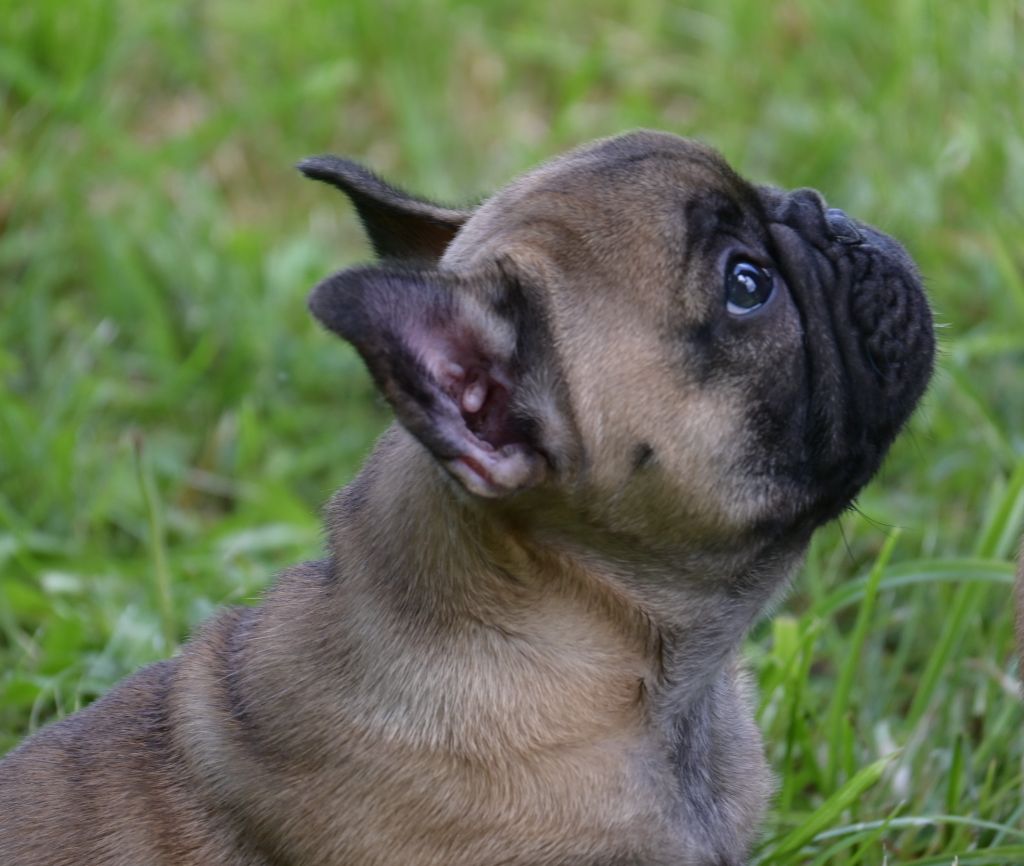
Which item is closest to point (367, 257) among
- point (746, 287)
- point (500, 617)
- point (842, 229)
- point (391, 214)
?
point (391, 214)

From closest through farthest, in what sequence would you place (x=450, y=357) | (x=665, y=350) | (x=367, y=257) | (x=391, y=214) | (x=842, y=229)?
(x=450, y=357) → (x=665, y=350) → (x=842, y=229) → (x=391, y=214) → (x=367, y=257)

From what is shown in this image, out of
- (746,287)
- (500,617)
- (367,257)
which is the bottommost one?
(367,257)

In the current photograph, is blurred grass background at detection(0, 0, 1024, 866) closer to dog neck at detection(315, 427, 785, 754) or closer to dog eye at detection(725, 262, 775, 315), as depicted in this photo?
dog neck at detection(315, 427, 785, 754)

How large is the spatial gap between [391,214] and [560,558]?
2.77 ft

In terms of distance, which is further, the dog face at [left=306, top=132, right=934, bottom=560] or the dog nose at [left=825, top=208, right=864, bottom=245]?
the dog nose at [left=825, top=208, right=864, bottom=245]

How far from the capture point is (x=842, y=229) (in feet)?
10.6

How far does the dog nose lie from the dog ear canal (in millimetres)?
691

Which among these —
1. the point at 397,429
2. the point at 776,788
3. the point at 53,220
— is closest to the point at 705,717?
the point at 776,788

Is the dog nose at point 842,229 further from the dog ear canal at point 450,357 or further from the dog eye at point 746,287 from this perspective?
the dog ear canal at point 450,357

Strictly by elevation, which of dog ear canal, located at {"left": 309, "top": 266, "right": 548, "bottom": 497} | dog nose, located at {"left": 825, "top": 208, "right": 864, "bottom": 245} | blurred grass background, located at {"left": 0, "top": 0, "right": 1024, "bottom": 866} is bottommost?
blurred grass background, located at {"left": 0, "top": 0, "right": 1024, "bottom": 866}

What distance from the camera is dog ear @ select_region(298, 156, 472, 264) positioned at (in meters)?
3.36

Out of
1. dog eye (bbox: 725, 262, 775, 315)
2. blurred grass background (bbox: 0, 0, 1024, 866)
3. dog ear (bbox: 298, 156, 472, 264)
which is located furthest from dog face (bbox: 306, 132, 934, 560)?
blurred grass background (bbox: 0, 0, 1024, 866)

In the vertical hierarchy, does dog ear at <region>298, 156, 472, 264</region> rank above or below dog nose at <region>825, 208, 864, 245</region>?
below

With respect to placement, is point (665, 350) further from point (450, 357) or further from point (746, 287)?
point (450, 357)
